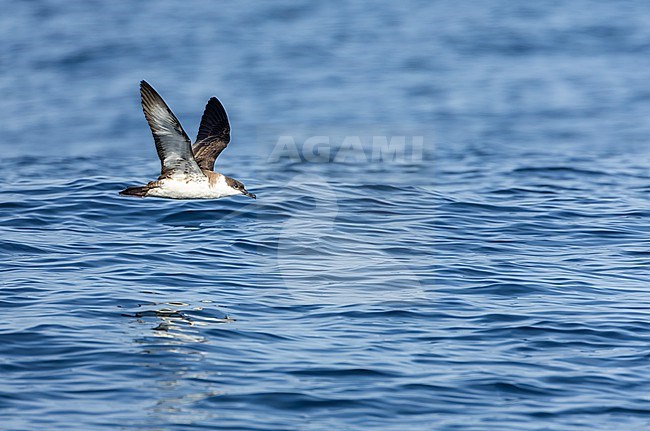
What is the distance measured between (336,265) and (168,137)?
9.28 ft

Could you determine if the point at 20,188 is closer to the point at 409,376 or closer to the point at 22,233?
the point at 22,233

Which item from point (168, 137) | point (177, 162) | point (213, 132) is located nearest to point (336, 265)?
point (213, 132)

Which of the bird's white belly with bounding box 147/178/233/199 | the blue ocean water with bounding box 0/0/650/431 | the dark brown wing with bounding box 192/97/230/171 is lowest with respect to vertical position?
the blue ocean water with bounding box 0/0/650/431

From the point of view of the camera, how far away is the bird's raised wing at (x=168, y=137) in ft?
30.7

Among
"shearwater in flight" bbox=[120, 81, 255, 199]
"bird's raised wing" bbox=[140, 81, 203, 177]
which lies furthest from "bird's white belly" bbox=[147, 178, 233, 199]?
"bird's raised wing" bbox=[140, 81, 203, 177]

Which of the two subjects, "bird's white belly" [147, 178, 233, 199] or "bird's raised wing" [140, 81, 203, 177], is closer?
"bird's raised wing" [140, 81, 203, 177]

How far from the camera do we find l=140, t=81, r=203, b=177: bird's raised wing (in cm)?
936

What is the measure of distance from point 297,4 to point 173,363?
1088 inches

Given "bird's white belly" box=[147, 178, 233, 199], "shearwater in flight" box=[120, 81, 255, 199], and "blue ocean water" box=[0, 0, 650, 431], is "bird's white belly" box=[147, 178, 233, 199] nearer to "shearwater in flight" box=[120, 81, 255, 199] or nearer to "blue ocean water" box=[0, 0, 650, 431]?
"shearwater in flight" box=[120, 81, 255, 199]

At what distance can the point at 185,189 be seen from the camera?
34.1 feet

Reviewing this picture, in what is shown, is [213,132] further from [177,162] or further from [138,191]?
[138,191]

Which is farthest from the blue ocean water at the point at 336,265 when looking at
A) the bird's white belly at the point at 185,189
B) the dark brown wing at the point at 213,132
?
the dark brown wing at the point at 213,132

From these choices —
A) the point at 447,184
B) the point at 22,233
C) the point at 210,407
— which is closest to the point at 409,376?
the point at 210,407

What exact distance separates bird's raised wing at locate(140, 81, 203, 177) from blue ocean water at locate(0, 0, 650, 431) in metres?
1.31
